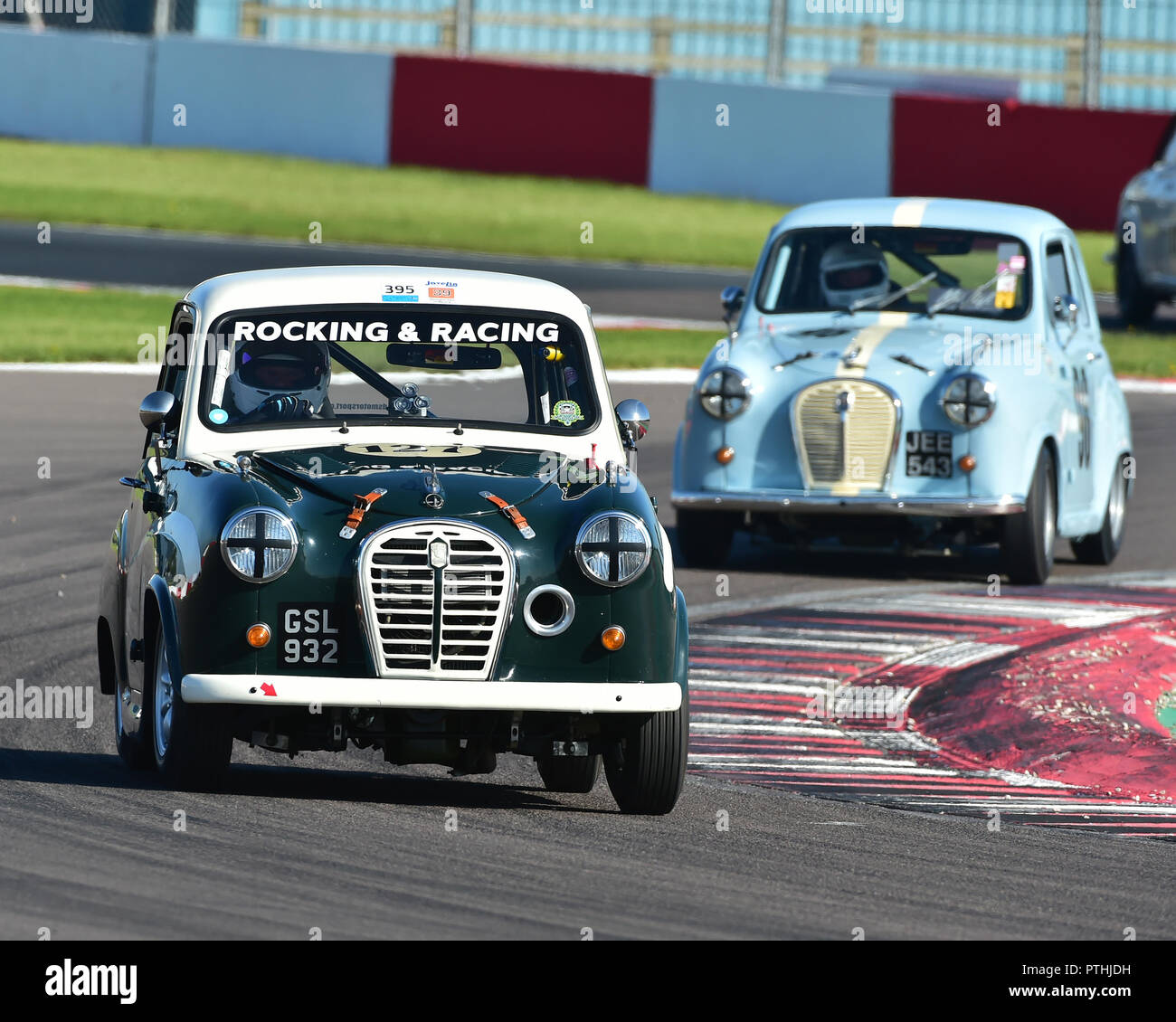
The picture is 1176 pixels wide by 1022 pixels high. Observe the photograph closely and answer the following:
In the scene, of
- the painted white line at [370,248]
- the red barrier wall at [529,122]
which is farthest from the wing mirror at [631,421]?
the red barrier wall at [529,122]

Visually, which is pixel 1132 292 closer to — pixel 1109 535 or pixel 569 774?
pixel 1109 535

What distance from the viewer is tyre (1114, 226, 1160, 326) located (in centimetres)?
2348

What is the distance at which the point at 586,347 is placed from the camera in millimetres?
8383

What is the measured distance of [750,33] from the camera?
3238cm

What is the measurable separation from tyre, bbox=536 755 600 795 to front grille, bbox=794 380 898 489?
16.0ft

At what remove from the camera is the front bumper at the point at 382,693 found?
277 inches

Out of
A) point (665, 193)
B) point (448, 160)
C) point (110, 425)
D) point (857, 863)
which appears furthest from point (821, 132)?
point (857, 863)

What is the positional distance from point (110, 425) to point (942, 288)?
18.3ft

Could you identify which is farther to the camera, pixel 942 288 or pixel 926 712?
pixel 942 288

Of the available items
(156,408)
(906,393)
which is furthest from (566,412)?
(906,393)

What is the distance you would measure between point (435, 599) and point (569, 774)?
3.77 feet

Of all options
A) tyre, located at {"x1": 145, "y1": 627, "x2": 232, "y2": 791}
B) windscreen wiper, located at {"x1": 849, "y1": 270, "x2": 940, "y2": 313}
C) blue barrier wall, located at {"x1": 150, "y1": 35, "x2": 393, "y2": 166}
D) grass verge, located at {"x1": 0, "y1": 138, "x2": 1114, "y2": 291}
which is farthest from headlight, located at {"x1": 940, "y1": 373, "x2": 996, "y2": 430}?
blue barrier wall, located at {"x1": 150, "y1": 35, "x2": 393, "y2": 166}

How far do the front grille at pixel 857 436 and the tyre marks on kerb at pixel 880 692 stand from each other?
2.03ft
